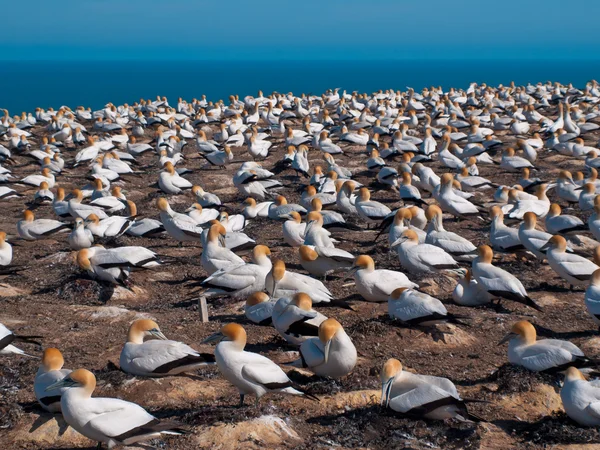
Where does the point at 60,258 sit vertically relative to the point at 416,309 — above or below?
below

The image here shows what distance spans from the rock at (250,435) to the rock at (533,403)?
1.87 meters

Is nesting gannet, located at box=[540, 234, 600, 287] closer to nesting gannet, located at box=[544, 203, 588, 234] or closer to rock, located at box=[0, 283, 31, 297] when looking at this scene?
nesting gannet, located at box=[544, 203, 588, 234]

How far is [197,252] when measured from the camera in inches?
477

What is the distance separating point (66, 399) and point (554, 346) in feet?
13.1

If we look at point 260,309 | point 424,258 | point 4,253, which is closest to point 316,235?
point 424,258

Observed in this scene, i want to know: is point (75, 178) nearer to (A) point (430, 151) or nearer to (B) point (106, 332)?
(A) point (430, 151)

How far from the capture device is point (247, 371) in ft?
19.0

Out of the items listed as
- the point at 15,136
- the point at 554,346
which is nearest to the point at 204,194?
the point at 554,346

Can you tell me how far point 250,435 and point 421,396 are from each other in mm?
1273

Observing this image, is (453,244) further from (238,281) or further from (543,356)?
(543,356)

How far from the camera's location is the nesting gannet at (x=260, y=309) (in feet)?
25.1

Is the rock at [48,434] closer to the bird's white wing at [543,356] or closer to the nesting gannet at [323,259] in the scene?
the bird's white wing at [543,356]

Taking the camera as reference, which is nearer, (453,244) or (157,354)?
(157,354)

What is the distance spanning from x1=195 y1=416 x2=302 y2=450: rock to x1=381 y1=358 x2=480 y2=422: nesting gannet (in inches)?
30.9
